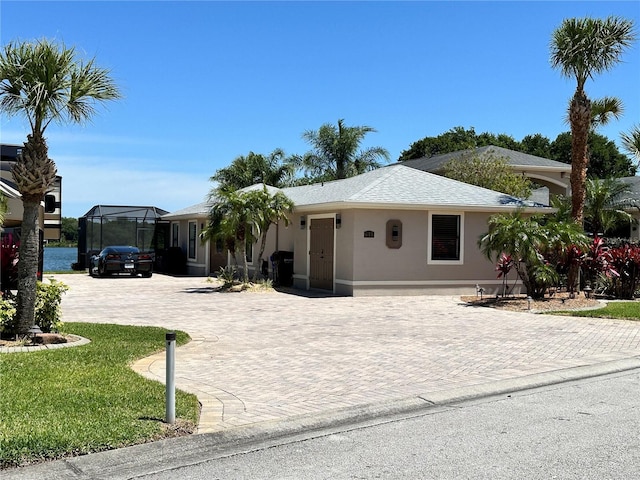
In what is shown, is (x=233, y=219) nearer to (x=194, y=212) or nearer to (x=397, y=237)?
(x=397, y=237)

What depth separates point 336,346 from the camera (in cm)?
1056

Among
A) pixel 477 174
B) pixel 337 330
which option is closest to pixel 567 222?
pixel 337 330

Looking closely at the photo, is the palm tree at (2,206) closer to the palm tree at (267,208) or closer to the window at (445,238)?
the palm tree at (267,208)

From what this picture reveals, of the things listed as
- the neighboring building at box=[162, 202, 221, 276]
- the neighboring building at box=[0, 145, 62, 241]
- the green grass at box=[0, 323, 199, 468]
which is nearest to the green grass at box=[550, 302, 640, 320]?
the green grass at box=[0, 323, 199, 468]

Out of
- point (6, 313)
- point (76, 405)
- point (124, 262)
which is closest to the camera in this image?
point (76, 405)

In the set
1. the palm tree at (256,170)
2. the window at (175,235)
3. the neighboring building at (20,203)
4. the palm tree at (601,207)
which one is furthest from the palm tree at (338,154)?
the neighboring building at (20,203)

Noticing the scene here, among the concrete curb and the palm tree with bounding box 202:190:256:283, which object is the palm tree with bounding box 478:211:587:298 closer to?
the palm tree with bounding box 202:190:256:283

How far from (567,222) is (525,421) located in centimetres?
1262

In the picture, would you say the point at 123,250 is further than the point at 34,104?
Yes

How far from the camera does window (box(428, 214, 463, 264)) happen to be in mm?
20031

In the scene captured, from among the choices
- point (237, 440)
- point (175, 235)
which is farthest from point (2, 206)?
point (175, 235)

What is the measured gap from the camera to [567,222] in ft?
58.9

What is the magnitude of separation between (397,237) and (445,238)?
174 centimetres

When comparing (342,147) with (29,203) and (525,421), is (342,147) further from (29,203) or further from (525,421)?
(525,421)
